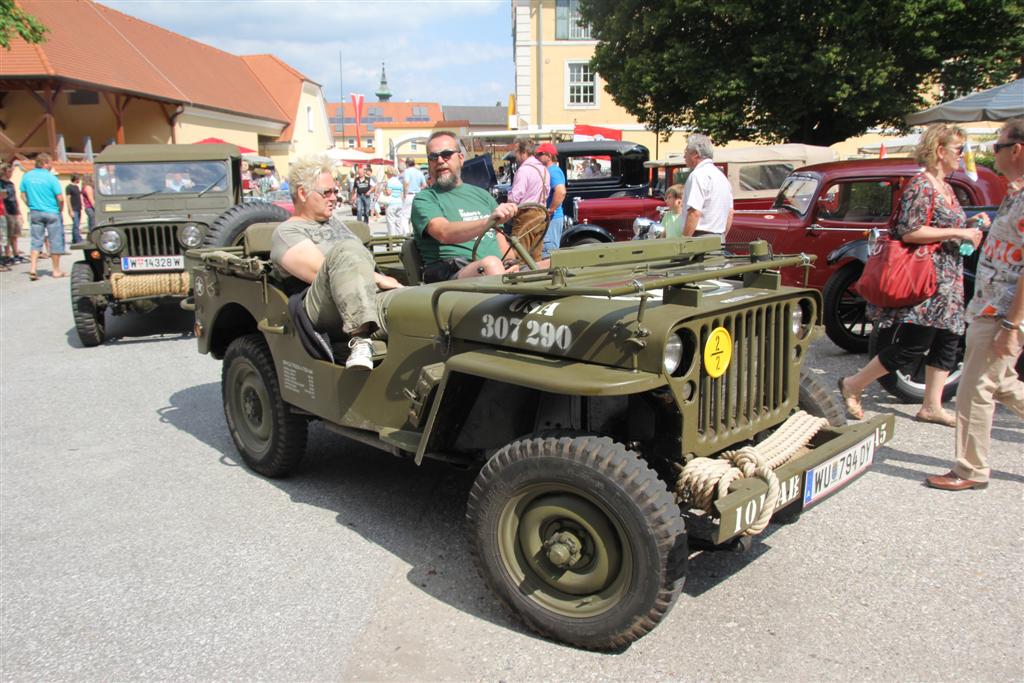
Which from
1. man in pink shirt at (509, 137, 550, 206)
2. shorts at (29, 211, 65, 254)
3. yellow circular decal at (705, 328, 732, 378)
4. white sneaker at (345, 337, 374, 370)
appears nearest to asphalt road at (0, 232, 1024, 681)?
white sneaker at (345, 337, 374, 370)

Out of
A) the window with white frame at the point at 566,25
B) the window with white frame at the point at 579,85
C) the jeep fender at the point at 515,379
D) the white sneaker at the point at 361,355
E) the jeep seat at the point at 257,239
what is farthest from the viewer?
the window with white frame at the point at 579,85

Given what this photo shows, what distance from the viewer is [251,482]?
15.2 feet

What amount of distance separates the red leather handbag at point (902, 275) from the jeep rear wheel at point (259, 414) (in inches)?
141

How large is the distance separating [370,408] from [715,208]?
3711 mm

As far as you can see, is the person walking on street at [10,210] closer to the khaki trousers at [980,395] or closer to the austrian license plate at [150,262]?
the austrian license plate at [150,262]

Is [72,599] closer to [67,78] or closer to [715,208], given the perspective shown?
[715,208]

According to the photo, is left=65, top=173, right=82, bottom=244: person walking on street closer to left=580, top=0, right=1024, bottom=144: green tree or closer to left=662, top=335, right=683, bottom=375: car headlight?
left=580, top=0, right=1024, bottom=144: green tree

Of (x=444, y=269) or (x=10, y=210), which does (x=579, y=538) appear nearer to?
(x=444, y=269)

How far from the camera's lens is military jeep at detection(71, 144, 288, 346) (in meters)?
8.45

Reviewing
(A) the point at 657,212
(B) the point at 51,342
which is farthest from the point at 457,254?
(A) the point at 657,212

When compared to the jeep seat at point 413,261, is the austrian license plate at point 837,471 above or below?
below

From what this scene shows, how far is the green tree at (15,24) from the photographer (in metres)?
13.8

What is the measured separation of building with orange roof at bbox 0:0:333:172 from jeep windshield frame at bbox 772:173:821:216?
814 inches

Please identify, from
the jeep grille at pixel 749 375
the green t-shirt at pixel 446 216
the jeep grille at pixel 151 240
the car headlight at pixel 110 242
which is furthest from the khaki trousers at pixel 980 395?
the car headlight at pixel 110 242
